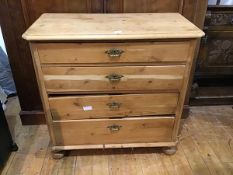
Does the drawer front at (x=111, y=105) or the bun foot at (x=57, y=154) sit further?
A: the bun foot at (x=57, y=154)

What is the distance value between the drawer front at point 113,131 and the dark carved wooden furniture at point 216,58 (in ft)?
2.20

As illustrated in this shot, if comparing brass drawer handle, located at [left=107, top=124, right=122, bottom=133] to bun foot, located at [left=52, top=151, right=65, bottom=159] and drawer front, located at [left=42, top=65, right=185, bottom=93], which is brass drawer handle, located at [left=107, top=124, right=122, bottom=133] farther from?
bun foot, located at [left=52, top=151, right=65, bottom=159]

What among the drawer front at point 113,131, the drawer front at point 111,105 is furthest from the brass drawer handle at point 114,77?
the drawer front at point 113,131

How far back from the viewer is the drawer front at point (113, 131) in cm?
129

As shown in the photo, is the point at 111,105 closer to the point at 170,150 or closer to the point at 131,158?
the point at 131,158

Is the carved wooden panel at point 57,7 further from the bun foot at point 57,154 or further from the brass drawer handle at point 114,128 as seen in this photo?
the bun foot at point 57,154

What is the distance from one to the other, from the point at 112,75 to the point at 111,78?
2 cm

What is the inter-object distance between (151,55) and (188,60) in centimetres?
20

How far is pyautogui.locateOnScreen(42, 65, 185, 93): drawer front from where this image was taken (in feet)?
3.63

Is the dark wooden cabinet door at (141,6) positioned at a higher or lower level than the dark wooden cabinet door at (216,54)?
higher

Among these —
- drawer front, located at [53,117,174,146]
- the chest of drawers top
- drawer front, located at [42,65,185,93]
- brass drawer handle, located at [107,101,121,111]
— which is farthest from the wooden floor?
the chest of drawers top

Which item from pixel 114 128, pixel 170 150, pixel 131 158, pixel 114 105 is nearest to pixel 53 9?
pixel 114 105

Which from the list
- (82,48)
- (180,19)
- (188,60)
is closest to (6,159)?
(82,48)

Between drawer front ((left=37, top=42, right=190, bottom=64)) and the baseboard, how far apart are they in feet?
2.38
